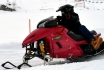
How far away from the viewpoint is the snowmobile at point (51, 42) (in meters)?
4.75

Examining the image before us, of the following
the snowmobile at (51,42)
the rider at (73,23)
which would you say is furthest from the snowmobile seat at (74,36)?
the rider at (73,23)

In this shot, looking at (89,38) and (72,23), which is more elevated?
(72,23)

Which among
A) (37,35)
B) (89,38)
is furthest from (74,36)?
(37,35)

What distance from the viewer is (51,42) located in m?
4.80

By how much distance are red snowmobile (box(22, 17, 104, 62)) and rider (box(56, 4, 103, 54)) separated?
255 millimetres

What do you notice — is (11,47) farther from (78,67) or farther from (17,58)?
(78,67)

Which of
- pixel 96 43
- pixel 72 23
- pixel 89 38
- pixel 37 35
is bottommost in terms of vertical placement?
pixel 96 43

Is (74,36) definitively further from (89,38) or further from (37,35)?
(37,35)

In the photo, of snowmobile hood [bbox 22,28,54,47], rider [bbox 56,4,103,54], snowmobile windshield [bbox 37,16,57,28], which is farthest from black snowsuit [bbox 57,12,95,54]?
snowmobile hood [bbox 22,28,54,47]

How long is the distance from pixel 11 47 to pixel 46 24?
3.40 m

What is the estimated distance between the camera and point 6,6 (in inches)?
882

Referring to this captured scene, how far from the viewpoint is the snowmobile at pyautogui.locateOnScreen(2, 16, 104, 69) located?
475 centimetres

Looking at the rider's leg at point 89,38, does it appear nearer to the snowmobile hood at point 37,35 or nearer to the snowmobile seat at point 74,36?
the snowmobile seat at point 74,36

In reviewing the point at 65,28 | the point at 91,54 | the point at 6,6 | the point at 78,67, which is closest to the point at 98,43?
the point at 91,54
